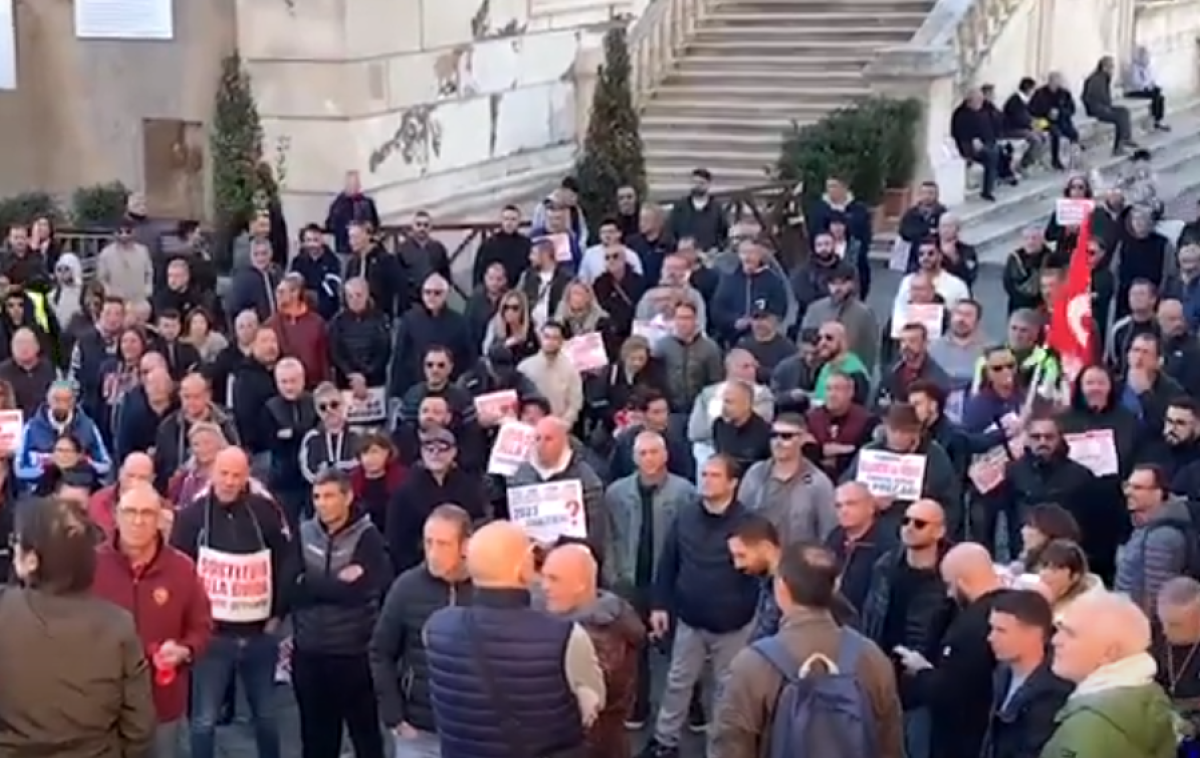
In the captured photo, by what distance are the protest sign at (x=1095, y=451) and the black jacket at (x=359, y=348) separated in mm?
5226

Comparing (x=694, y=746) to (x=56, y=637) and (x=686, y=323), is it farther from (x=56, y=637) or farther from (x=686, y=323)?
(x=56, y=637)

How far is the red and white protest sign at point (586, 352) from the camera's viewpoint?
13039 mm

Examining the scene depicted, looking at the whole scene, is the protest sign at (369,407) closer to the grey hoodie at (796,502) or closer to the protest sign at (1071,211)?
the grey hoodie at (796,502)

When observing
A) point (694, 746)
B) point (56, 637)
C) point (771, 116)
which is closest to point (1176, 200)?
point (771, 116)

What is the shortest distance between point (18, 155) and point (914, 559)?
18.2 metres

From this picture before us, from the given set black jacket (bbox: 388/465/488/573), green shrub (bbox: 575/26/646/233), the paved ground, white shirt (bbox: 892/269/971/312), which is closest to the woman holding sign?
the paved ground

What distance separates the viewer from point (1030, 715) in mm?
6953

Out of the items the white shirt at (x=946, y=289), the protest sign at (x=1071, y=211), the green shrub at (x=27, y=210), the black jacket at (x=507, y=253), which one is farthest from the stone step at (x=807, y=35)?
the white shirt at (x=946, y=289)

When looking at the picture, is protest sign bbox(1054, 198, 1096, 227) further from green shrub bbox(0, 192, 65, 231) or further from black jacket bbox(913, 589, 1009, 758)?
green shrub bbox(0, 192, 65, 231)

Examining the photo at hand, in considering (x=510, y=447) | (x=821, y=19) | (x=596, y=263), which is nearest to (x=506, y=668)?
(x=510, y=447)

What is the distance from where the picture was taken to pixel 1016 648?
22.4ft

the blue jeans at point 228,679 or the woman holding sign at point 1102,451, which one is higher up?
the woman holding sign at point 1102,451

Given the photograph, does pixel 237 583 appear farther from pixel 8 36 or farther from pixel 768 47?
pixel 768 47

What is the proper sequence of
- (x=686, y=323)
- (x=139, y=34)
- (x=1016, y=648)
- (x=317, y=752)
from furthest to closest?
(x=139, y=34) < (x=686, y=323) < (x=317, y=752) < (x=1016, y=648)
